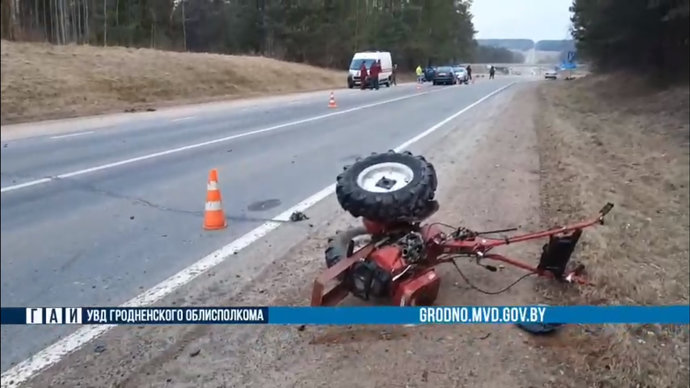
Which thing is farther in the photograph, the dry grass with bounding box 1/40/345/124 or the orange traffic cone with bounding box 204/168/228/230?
the orange traffic cone with bounding box 204/168/228/230

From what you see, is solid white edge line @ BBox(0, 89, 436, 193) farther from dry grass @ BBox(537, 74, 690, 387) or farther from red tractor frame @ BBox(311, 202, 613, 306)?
dry grass @ BBox(537, 74, 690, 387)

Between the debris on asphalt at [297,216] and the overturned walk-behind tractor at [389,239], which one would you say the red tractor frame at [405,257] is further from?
the debris on asphalt at [297,216]

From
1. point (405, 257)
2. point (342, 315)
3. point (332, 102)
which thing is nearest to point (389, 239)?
point (405, 257)

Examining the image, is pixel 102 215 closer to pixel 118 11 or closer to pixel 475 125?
pixel 118 11

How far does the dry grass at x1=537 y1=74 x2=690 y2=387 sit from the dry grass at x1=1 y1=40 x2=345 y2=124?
1485mm

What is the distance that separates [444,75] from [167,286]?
2017mm

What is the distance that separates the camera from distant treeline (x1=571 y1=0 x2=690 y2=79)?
2979 mm

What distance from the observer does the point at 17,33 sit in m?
1.59

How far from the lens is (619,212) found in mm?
6312

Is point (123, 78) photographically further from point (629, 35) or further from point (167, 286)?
point (629, 35)

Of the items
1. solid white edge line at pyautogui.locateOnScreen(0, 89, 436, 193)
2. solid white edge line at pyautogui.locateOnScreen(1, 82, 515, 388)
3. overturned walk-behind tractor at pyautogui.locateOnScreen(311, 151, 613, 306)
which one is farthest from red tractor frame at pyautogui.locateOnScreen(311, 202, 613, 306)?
solid white edge line at pyautogui.locateOnScreen(0, 89, 436, 193)

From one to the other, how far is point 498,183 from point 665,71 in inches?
90.3

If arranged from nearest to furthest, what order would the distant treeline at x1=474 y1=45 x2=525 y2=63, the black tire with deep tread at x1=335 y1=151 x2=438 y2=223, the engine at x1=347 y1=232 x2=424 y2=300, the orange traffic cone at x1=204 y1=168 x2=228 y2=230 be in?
the distant treeline at x1=474 y1=45 x2=525 y2=63
the black tire with deep tread at x1=335 y1=151 x2=438 y2=223
the engine at x1=347 y1=232 x2=424 y2=300
the orange traffic cone at x1=204 y1=168 x2=228 y2=230

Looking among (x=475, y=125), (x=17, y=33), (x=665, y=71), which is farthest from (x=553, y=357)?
(x=17, y=33)
